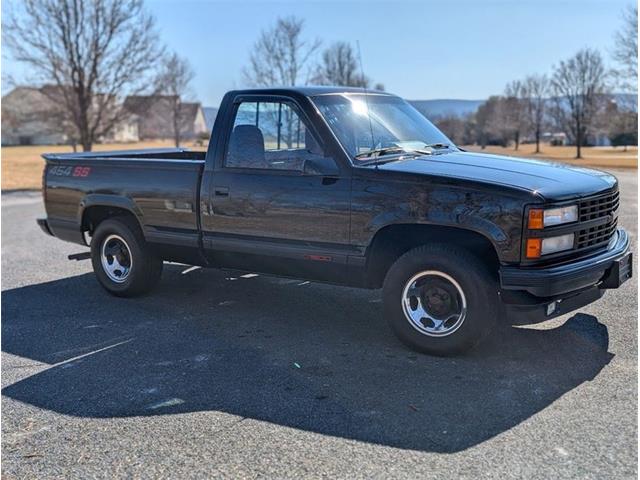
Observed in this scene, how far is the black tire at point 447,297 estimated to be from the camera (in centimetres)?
435

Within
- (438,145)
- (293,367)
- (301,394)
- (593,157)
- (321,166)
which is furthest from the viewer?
(593,157)

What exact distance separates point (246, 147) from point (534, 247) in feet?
8.45

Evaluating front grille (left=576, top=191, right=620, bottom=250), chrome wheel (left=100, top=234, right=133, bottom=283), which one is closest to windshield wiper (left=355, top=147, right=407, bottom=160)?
front grille (left=576, top=191, right=620, bottom=250)

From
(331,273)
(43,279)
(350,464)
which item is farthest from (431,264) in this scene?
(43,279)

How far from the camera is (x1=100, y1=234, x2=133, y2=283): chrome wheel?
650 cm

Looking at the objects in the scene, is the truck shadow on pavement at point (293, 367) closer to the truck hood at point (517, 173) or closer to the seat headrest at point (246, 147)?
the truck hood at point (517, 173)

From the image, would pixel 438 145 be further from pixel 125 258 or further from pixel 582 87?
pixel 582 87

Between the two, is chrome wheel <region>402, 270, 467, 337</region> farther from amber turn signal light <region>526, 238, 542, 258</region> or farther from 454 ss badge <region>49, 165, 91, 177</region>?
454 ss badge <region>49, 165, 91, 177</region>

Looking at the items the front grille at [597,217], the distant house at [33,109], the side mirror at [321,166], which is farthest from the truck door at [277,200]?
the distant house at [33,109]

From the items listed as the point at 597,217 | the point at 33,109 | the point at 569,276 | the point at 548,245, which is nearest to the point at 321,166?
the point at 548,245

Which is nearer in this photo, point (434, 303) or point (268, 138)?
point (434, 303)

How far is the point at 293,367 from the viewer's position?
4.51 metres

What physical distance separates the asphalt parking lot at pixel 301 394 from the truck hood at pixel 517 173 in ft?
4.01

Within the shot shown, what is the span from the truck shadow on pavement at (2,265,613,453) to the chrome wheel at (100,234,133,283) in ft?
1.15
